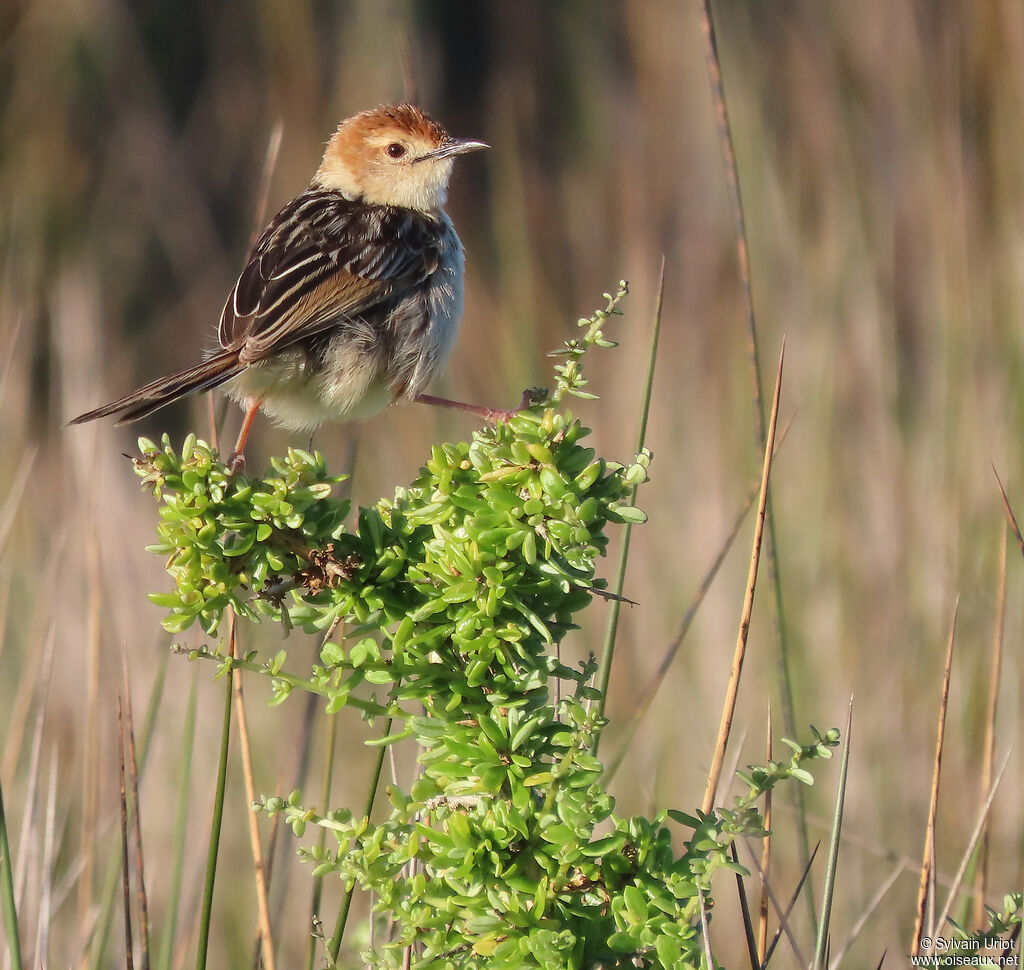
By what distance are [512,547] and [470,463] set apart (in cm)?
12

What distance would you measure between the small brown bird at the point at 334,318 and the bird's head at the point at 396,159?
13cm

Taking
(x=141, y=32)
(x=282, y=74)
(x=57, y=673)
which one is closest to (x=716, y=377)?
(x=57, y=673)

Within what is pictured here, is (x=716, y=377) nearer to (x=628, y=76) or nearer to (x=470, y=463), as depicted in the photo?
(x=628, y=76)

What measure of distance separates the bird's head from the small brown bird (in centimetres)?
13

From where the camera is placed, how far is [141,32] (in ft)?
24.8

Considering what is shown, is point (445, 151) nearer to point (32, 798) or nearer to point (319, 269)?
point (319, 269)

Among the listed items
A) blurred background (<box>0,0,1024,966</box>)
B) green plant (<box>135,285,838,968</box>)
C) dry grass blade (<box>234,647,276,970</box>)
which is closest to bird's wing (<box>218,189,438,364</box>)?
blurred background (<box>0,0,1024,966</box>)

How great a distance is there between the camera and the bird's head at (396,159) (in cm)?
352

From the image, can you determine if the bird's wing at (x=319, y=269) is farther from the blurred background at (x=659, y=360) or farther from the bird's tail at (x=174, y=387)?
the blurred background at (x=659, y=360)

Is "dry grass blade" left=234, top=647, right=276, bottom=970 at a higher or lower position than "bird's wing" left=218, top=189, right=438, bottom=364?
lower

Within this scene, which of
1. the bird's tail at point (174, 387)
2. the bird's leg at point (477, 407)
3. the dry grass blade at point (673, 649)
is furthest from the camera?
the bird's tail at point (174, 387)

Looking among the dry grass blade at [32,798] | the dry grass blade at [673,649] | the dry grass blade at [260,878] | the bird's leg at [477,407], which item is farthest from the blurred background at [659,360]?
the bird's leg at [477,407]

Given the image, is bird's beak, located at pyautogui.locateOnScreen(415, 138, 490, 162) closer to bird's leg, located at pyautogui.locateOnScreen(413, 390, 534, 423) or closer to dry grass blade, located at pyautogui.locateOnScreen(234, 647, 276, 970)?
bird's leg, located at pyautogui.locateOnScreen(413, 390, 534, 423)

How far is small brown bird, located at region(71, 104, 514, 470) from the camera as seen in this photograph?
2.72 m
